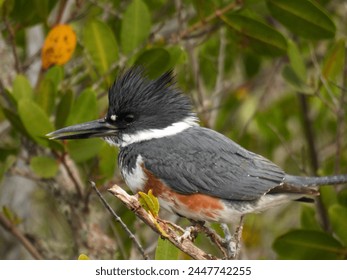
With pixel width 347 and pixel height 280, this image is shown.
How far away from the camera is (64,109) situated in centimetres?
443

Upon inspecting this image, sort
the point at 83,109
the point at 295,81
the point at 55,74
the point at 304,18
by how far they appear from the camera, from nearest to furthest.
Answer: the point at 83,109 < the point at 55,74 < the point at 304,18 < the point at 295,81

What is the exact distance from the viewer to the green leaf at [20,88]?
14.5ft

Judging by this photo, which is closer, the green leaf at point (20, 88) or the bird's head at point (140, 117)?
the bird's head at point (140, 117)

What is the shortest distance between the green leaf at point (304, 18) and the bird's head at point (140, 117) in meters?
0.86

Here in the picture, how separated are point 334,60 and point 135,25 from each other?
1.24 m

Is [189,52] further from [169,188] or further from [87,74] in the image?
[169,188]

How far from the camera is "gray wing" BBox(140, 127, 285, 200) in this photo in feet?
13.1

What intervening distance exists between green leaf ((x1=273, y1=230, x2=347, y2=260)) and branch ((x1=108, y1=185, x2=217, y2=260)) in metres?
1.00

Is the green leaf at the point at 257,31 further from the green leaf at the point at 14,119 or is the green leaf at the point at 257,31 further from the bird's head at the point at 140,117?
the green leaf at the point at 14,119

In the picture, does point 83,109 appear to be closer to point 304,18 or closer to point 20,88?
point 20,88

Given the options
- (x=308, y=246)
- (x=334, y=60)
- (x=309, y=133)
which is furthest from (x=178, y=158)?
(x=309, y=133)

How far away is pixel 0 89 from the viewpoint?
4.68m

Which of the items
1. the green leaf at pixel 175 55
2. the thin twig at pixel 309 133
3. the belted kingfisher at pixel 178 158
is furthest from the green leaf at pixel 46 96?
the thin twig at pixel 309 133
